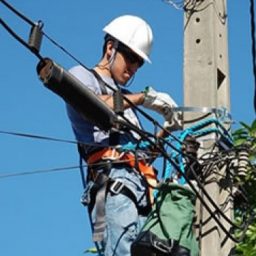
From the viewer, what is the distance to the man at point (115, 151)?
6.12 metres

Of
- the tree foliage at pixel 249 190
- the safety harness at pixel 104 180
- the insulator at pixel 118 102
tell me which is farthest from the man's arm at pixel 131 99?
the tree foliage at pixel 249 190

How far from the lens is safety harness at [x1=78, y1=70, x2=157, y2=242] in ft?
20.2

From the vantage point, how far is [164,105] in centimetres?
657

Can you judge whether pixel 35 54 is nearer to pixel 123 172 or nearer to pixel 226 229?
pixel 123 172

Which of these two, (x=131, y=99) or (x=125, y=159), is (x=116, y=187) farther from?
(x=131, y=99)

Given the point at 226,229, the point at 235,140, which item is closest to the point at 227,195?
the point at 226,229

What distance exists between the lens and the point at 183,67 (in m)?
6.77

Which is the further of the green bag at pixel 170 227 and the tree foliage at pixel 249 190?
the tree foliage at pixel 249 190

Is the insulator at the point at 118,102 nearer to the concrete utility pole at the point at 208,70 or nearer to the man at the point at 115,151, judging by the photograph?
the man at the point at 115,151

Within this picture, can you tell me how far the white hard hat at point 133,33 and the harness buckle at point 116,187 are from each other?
2.64 feet

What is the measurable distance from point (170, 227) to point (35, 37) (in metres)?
1.25

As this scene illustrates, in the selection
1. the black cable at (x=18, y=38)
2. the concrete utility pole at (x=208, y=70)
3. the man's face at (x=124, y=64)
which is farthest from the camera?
the man's face at (x=124, y=64)

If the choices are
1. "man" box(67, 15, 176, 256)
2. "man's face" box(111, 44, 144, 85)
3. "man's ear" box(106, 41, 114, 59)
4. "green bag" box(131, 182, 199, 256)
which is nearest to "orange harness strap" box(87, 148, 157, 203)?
"man" box(67, 15, 176, 256)

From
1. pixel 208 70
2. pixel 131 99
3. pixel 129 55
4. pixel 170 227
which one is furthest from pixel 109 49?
A: pixel 170 227
